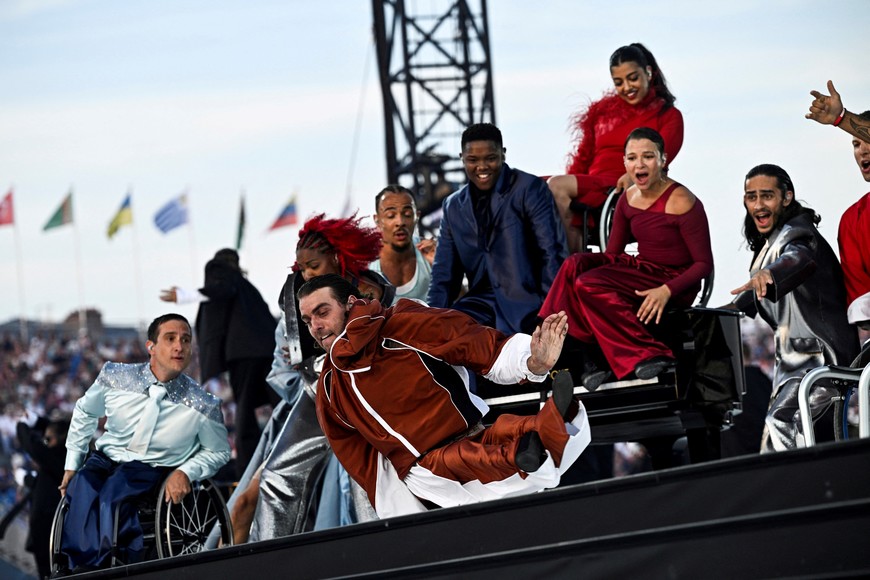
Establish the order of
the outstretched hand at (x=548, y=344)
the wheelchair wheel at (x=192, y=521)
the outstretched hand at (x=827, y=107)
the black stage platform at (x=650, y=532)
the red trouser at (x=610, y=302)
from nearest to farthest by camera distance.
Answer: the black stage platform at (x=650, y=532)
the outstretched hand at (x=548, y=344)
the outstretched hand at (x=827, y=107)
the red trouser at (x=610, y=302)
the wheelchair wheel at (x=192, y=521)

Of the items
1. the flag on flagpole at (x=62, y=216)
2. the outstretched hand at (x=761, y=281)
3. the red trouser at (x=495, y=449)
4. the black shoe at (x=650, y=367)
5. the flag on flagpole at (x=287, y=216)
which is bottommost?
the red trouser at (x=495, y=449)

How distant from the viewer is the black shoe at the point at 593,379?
4.87 meters

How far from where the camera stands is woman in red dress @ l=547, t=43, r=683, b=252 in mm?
5562

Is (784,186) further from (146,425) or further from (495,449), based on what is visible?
(146,425)

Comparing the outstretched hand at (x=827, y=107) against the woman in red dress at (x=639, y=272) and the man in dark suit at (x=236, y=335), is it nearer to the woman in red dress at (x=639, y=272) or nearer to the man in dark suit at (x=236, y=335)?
the woman in red dress at (x=639, y=272)

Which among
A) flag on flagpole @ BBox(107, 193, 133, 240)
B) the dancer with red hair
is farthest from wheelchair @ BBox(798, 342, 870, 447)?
flag on flagpole @ BBox(107, 193, 133, 240)

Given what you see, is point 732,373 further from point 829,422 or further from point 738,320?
point 829,422

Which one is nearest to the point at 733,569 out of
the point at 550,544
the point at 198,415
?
the point at 550,544

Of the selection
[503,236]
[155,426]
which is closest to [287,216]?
[155,426]

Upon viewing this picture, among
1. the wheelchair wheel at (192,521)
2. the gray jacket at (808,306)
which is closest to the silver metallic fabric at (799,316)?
the gray jacket at (808,306)

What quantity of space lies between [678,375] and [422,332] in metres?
1.22

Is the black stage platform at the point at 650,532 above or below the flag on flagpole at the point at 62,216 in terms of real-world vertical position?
below

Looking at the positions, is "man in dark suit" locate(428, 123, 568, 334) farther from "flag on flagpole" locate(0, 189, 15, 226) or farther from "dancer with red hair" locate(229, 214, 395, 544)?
"flag on flagpole" locate(0, 189, 15, 226)

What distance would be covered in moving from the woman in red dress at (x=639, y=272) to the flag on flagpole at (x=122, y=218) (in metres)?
18.7
